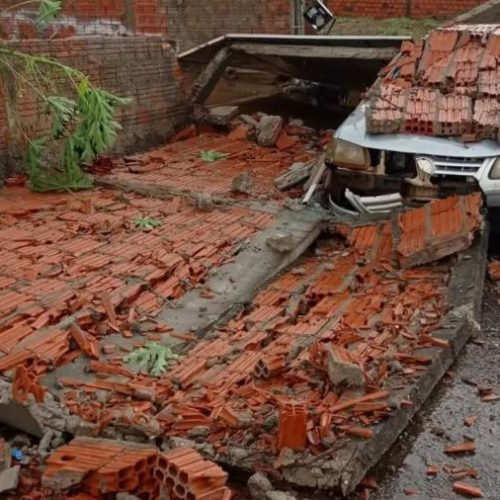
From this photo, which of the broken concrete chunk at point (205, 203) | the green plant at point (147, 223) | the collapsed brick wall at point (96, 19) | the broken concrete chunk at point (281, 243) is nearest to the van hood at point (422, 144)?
the broken concrete chunk at point (281, 243)

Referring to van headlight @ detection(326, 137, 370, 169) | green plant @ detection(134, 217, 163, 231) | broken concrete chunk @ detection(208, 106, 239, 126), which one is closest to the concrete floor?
van headlight @ detection(326, 137, 370, 169)

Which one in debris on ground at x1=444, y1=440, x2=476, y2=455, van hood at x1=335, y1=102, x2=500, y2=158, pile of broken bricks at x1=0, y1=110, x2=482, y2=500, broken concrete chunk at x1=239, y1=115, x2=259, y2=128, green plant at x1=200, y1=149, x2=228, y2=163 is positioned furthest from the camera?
broken concrete chunk at x1=239, y1=115, x2=259, y2=128

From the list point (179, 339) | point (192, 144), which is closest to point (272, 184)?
point (192, 144)

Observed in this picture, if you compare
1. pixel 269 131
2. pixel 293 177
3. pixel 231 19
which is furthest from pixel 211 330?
pixel 231 19

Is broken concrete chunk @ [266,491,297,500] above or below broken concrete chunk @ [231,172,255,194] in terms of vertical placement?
above

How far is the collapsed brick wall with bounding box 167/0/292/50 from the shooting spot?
1464cm

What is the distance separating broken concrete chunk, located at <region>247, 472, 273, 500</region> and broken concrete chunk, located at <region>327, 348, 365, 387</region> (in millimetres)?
818

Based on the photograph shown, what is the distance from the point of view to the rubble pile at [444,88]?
7227 mm

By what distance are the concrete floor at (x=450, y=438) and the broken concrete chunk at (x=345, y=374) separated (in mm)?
408

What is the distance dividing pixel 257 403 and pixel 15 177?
5.75 metres

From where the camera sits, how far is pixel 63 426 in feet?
→ 13.7

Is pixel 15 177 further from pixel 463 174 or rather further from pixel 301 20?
pixel 301 20

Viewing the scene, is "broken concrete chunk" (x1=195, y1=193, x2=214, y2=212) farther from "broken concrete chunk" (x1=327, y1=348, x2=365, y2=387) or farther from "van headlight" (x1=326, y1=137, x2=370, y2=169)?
"broken concrete chunk" (x1=327, y1=348, x2=365, y2=387)

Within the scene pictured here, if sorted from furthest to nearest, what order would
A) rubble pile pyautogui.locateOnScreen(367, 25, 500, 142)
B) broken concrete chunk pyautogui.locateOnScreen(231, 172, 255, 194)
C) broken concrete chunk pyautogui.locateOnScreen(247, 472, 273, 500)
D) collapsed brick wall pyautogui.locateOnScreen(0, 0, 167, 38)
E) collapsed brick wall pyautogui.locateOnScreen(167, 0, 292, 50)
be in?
1. collapsed brick wall pyautogui.locateOnScreen(167, 0, 292, 50)
2. collapsed brick wall pyautogui.locateOnScreen(0, 0, 167, 38)
3. broken concrete chunk pyautogui.locateOnScreen(231, 172, 255, 194)
4. rubble pile pyautogui.locateOnScreen(367, 25, 500, 142)
5. broken concrete chunk pyautogui.locateOnScreen(247, 472, 273, 500)
